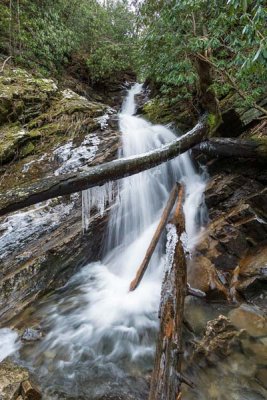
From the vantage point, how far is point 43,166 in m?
6.09

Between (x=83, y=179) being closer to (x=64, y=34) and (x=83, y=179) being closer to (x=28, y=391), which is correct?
(x=28, y=391)

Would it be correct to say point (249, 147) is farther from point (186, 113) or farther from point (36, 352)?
point (36, 352)

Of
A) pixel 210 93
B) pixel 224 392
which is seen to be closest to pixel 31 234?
pixel 224 392

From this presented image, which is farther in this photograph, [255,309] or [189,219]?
[189,219]

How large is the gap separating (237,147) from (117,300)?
3.50 m

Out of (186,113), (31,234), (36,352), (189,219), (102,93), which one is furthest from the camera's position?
(102,93)

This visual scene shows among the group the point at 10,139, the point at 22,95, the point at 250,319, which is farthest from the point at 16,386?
the point at 22,95

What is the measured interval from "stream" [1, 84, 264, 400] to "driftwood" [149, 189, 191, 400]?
588 mm

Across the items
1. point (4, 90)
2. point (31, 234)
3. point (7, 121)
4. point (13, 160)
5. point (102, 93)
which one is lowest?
point (31, 234)

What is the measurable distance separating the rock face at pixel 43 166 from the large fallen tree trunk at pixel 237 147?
2.08 metres

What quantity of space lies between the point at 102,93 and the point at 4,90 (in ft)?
24.5

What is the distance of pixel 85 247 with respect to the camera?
5387 millimetres

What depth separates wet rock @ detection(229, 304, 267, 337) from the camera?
3.60 meters

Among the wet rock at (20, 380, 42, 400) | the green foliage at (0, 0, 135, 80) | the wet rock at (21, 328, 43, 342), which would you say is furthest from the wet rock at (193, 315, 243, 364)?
the green foliage at (0, 0, 135, 80)
